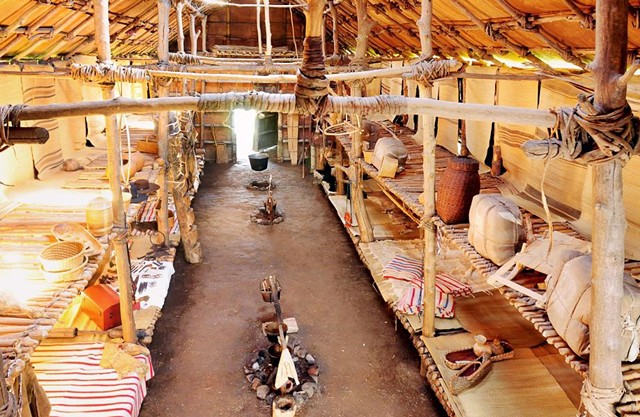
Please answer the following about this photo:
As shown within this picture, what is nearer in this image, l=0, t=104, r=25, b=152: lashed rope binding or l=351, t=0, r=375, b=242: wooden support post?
l=0, t=104, r=25, b=152: lashed rope binding

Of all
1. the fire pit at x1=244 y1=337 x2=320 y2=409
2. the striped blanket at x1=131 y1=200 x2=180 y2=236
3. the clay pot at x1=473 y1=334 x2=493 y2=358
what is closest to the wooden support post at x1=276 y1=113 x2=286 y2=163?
the striped blanket at x1=131 y1=200 x2=180 y2=236

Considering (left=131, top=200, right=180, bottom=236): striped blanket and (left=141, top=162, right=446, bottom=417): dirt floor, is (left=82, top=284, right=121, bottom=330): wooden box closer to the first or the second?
(left=141, top=162, right=446, bottom=417): dirt floor

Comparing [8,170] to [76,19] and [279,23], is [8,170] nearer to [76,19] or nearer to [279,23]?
[76,19]

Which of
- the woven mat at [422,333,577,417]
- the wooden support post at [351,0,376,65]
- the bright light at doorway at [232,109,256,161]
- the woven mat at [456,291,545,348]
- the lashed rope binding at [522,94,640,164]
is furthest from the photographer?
the bright light at doorway at [232,109,256,161]

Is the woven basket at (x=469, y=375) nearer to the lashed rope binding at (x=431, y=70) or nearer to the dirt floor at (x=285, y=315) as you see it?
the dirt floor at (x=285, y=315)

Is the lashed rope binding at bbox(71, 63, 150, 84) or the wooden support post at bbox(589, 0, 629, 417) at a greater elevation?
the lashed rope binding at bbox(71, 63, 150, 84)

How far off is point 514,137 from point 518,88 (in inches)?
Answer: 30.4

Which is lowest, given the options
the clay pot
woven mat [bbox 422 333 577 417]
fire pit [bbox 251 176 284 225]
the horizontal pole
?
woven mat [bbox 422 333 577 417]

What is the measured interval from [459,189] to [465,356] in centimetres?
212

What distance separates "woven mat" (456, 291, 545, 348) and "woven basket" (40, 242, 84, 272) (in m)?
5.14

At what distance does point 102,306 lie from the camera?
7.04 meters

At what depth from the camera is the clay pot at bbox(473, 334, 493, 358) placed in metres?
6.23

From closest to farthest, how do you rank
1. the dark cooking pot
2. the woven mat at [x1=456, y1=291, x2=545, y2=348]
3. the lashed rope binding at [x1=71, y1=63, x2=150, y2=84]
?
the lashed rope binding at [x1=71, y1=63, x2=150, y2=84], the woven mat at [x1=456, y1=291, x2=545, y2=348], the dark cooking pot

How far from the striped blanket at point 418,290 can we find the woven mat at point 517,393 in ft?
4.06
